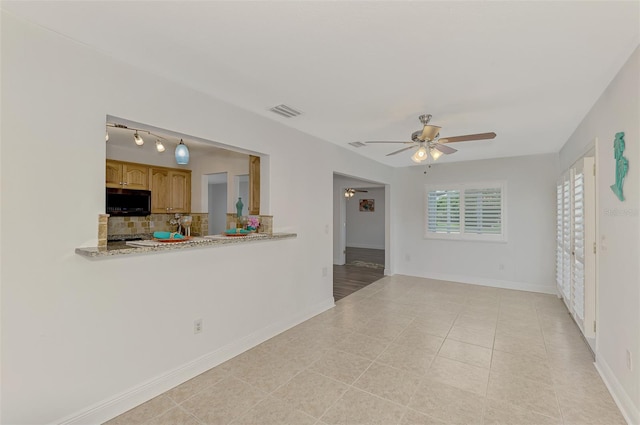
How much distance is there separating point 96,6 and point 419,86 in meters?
2.27

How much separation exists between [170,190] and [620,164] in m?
6.02

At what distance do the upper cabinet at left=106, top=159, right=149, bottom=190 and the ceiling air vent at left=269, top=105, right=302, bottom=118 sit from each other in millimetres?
3277

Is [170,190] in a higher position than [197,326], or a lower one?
higher

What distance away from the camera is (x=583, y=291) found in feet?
10.1

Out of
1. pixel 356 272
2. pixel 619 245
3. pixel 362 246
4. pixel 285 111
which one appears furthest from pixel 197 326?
pixel 362 246

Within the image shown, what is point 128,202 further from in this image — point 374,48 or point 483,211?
point 483,211

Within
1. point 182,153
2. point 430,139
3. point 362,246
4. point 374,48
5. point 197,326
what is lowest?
point 362,246

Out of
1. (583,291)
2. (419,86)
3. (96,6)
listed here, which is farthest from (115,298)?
(583,291)

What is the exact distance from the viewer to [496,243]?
5734mm

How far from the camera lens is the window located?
570cm

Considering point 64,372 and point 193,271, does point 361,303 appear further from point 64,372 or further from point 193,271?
point 64,372

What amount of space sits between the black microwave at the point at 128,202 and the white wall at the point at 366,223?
7.66 meters

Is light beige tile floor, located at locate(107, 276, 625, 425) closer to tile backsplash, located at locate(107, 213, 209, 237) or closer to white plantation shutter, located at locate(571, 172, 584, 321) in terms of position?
white plantation shutter, located at locate(571, 172, 584, 321)

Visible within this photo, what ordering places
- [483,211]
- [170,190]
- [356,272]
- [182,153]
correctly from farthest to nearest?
[356,272], [483,211], [170,190], [182,153]
